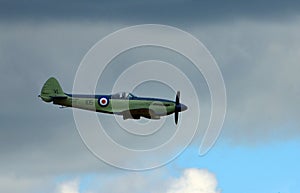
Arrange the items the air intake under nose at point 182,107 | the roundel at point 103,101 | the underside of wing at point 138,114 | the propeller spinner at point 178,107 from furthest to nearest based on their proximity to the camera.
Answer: the air intake under nose at point 182,107
the propeller spinner at point 178,107
the roundel at point 103,101
the underside of wing at point 138,114

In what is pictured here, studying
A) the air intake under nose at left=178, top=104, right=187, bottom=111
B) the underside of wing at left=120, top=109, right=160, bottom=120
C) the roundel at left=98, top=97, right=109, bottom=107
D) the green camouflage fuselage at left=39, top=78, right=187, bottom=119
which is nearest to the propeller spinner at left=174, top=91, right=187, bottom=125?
the air intake under nose at left=178, top=104, right=187, bottom=111

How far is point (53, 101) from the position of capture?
540ft

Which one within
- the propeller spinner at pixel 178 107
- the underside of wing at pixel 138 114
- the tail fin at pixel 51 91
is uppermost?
the propeller spinner at pixel 178 107

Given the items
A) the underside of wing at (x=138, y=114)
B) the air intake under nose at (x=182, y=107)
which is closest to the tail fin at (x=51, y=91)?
the underside of wing at (x=138, y=114)

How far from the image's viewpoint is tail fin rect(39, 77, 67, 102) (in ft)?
542

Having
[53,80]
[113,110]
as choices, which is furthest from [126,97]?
[53,80]

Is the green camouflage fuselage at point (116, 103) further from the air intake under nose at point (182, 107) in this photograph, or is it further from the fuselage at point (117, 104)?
the air intake under nose at point (182, 107)

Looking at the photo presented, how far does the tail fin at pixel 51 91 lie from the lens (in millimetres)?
165125

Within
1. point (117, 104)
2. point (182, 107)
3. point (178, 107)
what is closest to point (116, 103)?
point (117, 104)

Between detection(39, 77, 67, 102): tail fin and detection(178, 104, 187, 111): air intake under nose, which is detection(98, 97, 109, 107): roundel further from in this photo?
detection(178, 104, 187, 111): air intake under nose

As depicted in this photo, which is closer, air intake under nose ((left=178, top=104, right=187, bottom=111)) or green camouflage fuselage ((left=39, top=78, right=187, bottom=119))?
green camouflage fuselage ((left=39, top=78, right=187, bottom=119))

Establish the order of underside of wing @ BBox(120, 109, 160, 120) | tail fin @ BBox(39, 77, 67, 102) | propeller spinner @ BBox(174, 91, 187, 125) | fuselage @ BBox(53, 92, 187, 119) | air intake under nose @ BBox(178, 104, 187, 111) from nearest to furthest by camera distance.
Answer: underside of wing @ BBox(120, 109, 160, 120)
fuselage @ BBox(53, 92, 187, 119)
tail fin @ BBox(39, 77, 67, 102)
propeller spinner @ BBox(174, 91, 187, 125)
air intake under nose @ BBox(178, 104, 187, 111)

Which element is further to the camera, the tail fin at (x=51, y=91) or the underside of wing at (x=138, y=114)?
the tail fin at (x=51, y=91)

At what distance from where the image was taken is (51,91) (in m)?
167
